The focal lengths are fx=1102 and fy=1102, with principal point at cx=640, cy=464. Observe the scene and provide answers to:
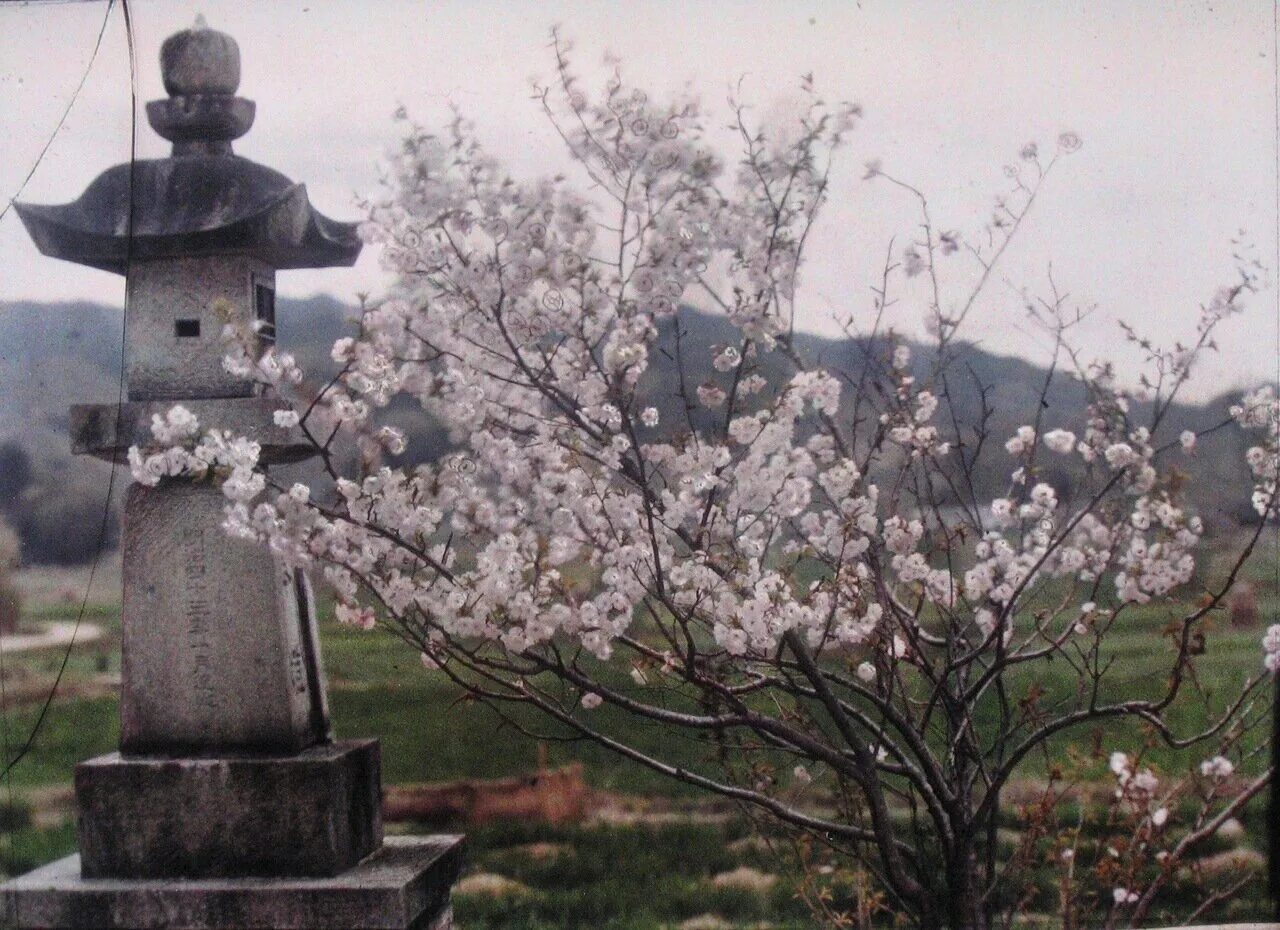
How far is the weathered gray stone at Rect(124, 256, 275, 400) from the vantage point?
138 inches

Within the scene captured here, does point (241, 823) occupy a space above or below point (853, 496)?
below

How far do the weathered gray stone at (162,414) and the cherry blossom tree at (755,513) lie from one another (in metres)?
0.08

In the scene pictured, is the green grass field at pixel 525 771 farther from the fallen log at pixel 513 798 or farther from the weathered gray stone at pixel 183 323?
the weathered gray stone at pixel 183 323

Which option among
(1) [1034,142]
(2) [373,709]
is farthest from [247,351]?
(1) [1034,142]

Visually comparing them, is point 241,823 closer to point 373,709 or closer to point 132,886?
point 132,886

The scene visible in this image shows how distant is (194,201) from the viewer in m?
3.42

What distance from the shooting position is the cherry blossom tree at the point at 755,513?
128 inches

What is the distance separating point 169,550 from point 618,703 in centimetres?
149

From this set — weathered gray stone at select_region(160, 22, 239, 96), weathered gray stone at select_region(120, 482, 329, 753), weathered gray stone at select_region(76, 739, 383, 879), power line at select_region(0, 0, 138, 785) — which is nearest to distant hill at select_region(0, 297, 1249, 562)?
power line at select_region(0, 0, 138, 785)

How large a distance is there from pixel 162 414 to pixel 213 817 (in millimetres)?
1258

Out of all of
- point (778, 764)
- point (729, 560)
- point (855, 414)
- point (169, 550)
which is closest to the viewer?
point (729, 560)

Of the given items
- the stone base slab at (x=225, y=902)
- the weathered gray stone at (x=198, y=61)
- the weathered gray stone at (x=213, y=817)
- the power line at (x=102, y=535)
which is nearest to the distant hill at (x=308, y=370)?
the power line at (x=102, y=535)

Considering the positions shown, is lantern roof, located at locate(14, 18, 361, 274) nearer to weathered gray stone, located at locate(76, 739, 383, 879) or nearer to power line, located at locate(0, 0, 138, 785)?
power line, located at locate(0, 0, 138, 785)

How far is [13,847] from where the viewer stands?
13.0ft
